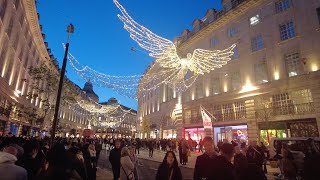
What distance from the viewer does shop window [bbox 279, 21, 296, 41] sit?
845 inches

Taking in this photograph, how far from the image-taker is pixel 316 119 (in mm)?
18359

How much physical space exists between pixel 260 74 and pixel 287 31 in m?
4.62

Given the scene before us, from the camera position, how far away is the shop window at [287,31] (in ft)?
70.4

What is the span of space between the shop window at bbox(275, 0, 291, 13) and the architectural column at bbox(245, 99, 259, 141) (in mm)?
9089

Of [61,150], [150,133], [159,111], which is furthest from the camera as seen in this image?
[150,133]

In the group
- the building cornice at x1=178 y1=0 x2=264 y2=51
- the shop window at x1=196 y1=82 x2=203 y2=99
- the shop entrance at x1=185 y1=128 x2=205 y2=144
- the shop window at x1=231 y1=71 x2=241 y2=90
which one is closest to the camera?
the building cornice at x1=178 y1=0 x2=264 y2=51

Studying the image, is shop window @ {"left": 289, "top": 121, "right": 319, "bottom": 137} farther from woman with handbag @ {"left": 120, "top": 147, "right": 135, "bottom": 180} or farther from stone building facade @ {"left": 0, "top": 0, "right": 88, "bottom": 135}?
stone building facade @ {"left": 0, "top": 0, "right": 88, "bottom": 135}

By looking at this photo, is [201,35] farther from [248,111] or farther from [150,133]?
[150,133]

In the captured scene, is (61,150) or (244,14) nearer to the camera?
(61,150)

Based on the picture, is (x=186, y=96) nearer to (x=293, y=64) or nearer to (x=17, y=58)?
(x=293, y=64)

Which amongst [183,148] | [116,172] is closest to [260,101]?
[183,148]

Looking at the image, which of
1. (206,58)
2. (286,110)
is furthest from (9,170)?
(286,110)

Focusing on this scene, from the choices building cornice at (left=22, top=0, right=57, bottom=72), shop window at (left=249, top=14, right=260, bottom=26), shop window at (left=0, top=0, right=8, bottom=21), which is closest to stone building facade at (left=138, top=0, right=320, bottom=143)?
shop window at (left=249, top=14, right=260, bottom=26)

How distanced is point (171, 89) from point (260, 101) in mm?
19712
